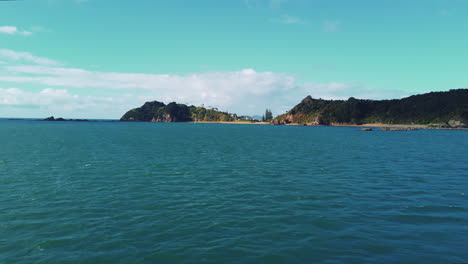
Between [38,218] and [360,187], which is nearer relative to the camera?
[38,218]

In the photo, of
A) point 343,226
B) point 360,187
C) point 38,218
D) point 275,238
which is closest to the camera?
point 275,238

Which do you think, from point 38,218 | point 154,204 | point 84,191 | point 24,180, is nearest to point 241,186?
point 154,204

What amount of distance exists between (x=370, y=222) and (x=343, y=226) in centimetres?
279

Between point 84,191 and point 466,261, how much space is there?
36401 millimetres

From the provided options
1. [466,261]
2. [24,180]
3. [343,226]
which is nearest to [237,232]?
[343,226]

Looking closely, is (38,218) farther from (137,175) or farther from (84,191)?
(137,175)

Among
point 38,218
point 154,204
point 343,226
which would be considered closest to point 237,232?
point 343,226

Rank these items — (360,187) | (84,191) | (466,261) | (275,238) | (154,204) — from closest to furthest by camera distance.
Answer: (466,261) → (275,238) → (154,204) → (84,191) → (360,187)

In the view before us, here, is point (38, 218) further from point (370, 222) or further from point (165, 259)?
point (370, 222)

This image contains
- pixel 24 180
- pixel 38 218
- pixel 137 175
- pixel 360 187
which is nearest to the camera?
pixel 38 218

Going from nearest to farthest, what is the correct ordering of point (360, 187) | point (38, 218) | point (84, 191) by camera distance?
point (38, 218), point (84, 191), point (360, 187)

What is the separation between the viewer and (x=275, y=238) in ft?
68.5

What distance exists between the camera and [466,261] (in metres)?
17.4

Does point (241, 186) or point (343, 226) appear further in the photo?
point (241, 186)
